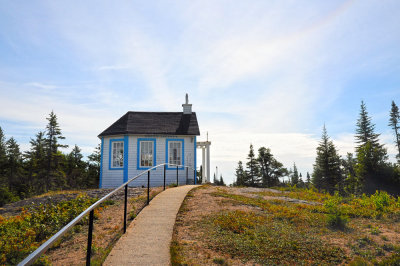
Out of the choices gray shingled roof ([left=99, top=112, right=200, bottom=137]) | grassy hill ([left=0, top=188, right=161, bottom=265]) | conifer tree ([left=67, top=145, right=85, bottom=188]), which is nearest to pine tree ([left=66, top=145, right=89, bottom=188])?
conifer tree ([left=67, top=145, right=85, bottom=188])

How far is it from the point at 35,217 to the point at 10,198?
25773 millimetres

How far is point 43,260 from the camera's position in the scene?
4.70 metres

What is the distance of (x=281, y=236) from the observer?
19.7 ft

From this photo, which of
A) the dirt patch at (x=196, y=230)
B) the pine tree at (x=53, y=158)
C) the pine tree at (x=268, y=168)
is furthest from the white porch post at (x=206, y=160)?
the pine tree at (x=268, y=168)

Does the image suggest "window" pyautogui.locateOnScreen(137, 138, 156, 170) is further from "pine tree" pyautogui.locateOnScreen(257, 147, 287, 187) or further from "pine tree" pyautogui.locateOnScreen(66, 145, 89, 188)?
"pine tree" pyautogui.locateOnScreen(257, 147, 287, 187)

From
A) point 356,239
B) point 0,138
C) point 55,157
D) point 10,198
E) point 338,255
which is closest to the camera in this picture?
point 338,255

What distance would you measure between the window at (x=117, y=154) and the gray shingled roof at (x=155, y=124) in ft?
2.46

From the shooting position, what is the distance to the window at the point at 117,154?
17.6m

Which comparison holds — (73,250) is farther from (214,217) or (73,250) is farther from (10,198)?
(10,198)

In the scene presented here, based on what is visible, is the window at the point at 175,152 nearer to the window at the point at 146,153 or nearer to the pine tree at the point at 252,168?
the window at the point at 146,153

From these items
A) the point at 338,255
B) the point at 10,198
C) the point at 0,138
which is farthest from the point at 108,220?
the point at 0,138

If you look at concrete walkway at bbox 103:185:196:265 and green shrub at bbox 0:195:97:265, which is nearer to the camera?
concrete walkway at bbox 103:185:196:265

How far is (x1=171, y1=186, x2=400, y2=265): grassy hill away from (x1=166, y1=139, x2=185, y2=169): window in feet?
29.0

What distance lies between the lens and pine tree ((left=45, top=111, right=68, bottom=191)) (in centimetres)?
3381
